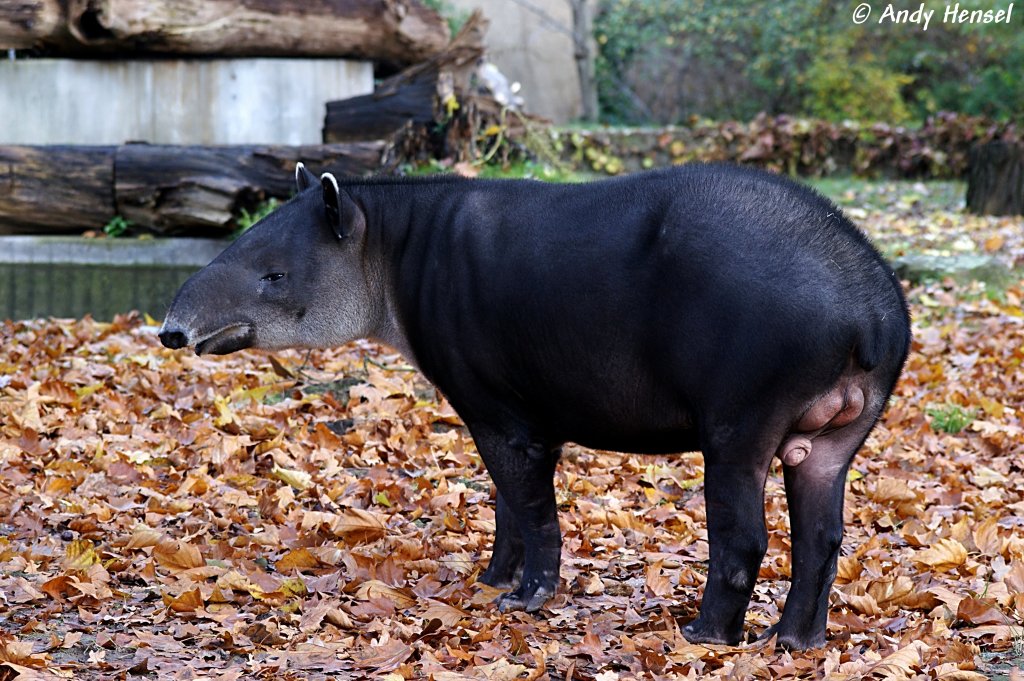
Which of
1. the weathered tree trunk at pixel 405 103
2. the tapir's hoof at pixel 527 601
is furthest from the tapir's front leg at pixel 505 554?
the weathered tree trunk at pixel 405 103

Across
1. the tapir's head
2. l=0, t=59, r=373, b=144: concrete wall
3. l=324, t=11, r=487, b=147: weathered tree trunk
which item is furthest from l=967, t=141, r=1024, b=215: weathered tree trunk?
the tapir's head

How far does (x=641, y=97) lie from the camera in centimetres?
2412

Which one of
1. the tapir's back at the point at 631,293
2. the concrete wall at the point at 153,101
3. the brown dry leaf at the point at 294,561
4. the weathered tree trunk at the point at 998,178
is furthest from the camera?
the weathered tree trunk at the point at 998,178

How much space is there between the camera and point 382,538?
5.74 metres

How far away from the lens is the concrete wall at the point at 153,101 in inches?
Answer: 457

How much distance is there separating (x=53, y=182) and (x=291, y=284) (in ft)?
21.7

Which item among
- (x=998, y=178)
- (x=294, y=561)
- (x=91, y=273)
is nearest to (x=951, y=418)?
(x=294, y=561)

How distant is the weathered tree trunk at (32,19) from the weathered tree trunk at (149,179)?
41.2 inches

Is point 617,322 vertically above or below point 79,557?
above

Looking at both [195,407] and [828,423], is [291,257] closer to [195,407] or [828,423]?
[828,423]

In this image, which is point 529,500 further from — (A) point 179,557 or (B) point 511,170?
(B) point 511,170

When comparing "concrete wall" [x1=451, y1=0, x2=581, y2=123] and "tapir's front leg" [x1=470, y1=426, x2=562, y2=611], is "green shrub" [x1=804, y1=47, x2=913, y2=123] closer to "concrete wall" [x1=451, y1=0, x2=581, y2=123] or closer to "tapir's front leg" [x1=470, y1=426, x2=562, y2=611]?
"concrete wall" [x1=451, y1=0, x2=581, y2=123]

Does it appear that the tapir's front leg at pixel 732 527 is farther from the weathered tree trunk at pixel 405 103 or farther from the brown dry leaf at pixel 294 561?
the weathered tree trunk at pixel 405 103

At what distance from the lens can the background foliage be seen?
69.7ft
